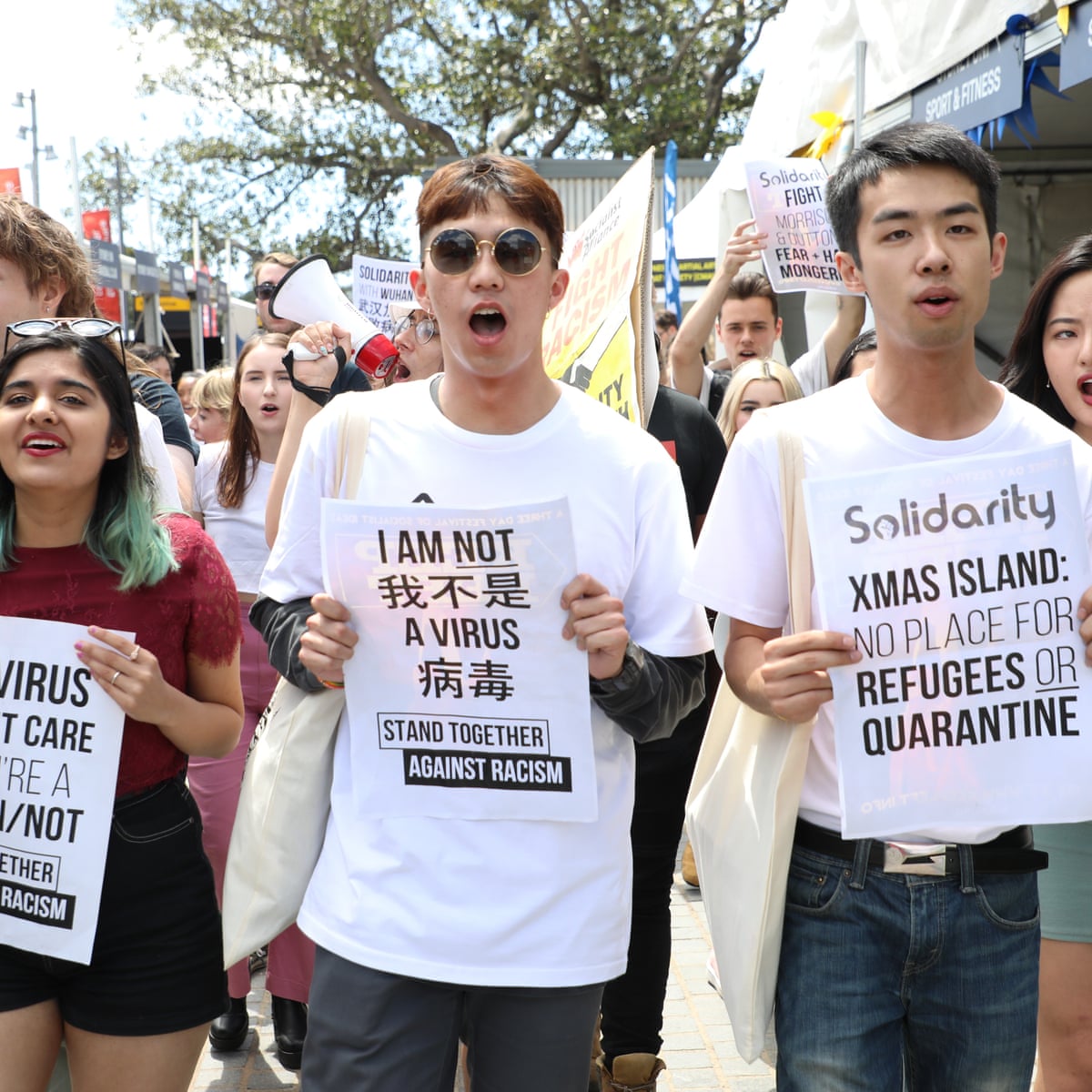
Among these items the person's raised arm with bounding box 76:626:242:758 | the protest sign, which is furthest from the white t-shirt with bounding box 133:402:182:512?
the protest sign

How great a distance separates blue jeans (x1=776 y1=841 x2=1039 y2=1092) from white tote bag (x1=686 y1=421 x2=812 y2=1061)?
0.06 m

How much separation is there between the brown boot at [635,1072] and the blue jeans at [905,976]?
1.31m

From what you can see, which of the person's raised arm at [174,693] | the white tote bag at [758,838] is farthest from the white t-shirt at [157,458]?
the white tote bag at [758,838]

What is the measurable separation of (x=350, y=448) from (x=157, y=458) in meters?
0.98

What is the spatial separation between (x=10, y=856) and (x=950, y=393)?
1.93 meters

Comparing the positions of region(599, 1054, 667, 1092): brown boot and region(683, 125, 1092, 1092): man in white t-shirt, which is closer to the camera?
region(683, 125, 1092, 1092): man in white t-shirt

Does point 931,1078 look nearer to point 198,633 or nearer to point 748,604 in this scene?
point 748,604

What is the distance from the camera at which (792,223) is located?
20.2 feet

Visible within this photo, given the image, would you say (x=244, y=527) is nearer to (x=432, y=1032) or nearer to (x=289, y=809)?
(x=289, y=809)

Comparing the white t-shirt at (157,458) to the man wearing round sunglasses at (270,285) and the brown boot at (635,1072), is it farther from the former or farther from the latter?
the brown boot at (635,1072)

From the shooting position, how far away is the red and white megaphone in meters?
4.02

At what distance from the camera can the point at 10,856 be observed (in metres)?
2.56

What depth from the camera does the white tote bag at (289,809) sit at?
95.2 inches

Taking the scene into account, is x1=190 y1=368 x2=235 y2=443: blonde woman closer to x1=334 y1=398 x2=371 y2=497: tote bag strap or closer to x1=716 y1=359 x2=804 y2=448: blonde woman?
x1=716 y1=359 x2=804 y2=448: blonde woman
